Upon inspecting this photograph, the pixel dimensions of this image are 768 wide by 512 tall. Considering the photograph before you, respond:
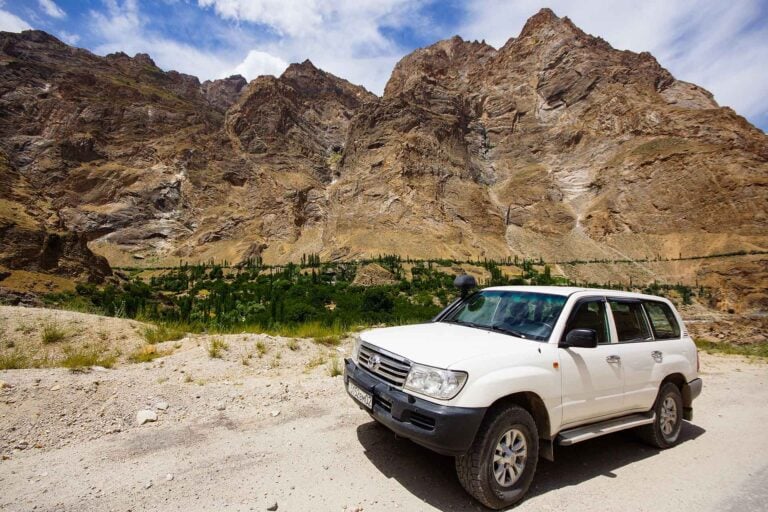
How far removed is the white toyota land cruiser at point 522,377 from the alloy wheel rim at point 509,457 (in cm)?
1

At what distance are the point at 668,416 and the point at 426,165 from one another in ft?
250

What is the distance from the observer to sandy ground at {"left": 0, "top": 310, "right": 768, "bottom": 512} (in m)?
3.75

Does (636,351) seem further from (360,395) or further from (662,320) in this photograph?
(360,395)

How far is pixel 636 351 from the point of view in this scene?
490cm

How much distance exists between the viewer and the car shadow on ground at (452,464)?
12.9 feet

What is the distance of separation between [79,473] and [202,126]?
356ft

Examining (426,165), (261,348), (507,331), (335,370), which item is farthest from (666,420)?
(426,165)

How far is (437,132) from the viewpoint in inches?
3334

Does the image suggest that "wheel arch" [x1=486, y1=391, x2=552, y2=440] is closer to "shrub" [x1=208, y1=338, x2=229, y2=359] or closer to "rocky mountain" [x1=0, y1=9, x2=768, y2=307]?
"shrub" [x1=208, y1=338, x2=229, y2=359]

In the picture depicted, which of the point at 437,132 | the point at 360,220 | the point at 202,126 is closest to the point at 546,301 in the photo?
the point at 360,220

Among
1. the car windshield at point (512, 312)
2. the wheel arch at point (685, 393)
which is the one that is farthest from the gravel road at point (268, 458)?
the car windshield at point (512, 312)

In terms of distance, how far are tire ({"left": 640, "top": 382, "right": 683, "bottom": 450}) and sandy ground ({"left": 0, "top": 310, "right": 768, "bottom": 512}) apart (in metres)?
0.18

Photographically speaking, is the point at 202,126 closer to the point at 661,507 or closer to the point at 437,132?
the point at 437,132

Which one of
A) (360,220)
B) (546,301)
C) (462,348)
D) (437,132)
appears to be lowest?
(462,348)
